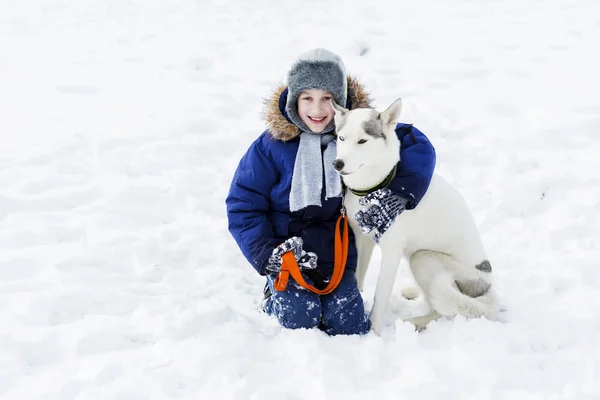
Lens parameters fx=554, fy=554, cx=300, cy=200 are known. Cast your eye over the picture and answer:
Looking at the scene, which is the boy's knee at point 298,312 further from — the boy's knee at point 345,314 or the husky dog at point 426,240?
the husky dog at point 426,240

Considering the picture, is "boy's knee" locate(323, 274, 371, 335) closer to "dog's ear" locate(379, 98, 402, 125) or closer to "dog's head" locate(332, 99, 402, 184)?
"dog's head" locate(332, 99, 402, 184)

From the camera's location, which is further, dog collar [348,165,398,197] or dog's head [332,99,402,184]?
dog collar [348,165,398,197]

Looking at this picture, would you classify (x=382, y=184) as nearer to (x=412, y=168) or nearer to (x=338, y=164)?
(x=412, y=168)

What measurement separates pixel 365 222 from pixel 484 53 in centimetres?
527

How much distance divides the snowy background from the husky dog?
18 cm

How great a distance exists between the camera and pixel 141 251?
13.1ft

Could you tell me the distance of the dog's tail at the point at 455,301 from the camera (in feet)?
10.9

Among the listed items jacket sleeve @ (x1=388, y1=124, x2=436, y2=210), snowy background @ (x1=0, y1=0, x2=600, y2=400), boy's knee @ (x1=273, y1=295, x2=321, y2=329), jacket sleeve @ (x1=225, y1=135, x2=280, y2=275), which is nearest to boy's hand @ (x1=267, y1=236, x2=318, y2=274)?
jacket sleeve @ (x1=225, y1=135, x2=280, y2=275)

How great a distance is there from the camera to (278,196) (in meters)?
3.49

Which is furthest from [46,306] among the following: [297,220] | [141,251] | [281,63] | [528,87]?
[528,87]

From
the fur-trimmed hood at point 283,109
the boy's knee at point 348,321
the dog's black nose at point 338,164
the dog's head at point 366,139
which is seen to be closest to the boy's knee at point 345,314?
the boy's knee at point 348,321

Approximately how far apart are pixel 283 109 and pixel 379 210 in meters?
0.88

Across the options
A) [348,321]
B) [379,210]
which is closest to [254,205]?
[379,210]

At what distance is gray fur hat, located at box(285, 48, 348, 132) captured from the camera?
10.9ft
